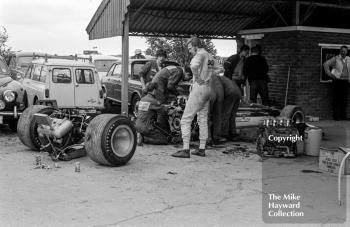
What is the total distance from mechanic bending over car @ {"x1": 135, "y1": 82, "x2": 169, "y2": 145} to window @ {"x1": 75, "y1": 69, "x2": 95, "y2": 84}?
357cm

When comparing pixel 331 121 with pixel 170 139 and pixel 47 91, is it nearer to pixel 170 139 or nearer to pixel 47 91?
pixel 170 139

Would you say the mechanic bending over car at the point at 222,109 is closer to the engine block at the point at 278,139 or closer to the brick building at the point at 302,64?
the engine block at the point at 278,139

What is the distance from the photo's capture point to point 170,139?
10578mm

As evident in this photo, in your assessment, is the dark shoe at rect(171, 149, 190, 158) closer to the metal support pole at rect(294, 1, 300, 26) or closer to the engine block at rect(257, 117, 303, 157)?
the engine block at rect(257, 117, 303, 157)

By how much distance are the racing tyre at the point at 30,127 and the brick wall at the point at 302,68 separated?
7.81 meters

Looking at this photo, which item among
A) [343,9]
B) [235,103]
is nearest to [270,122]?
[235,103]

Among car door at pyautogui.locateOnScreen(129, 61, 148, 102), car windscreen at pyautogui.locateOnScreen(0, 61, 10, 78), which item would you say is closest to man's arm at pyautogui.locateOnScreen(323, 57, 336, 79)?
car door at pyautogui.locateOnScreen(129, 61, 148, 102)

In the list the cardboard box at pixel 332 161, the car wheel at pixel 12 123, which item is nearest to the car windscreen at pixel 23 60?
the car wheel at pixel 12 123

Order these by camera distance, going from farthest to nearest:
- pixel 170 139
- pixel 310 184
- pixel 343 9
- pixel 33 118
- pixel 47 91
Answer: pixel 343 9
pixel 47 91
pixel 170 139
pixel 33 118
pixel 310 184

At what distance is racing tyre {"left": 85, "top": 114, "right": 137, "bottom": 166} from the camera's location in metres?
7.89

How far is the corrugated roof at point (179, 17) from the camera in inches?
502

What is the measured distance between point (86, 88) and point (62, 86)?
0.71 metres

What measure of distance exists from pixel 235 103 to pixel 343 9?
6628mm

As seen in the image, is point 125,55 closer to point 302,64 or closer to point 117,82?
point 117,82
